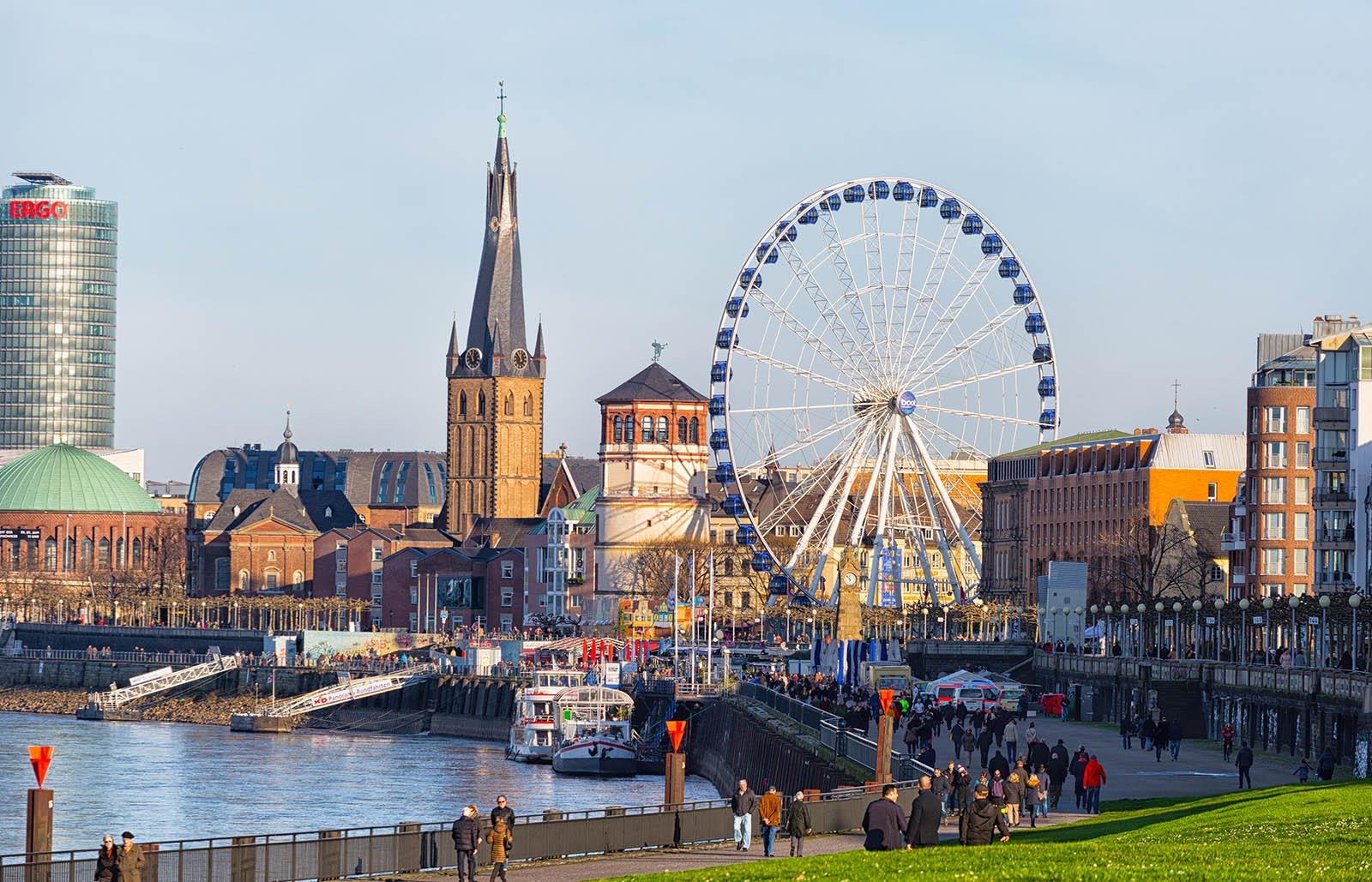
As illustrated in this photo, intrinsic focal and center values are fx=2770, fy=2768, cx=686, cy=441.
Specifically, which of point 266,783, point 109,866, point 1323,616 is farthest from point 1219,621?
point 109,866

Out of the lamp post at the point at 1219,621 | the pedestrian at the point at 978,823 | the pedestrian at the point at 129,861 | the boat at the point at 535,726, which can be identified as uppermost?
the lamp post at the point at 1219,621

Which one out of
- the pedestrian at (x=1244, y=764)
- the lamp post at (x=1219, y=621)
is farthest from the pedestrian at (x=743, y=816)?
the lamp post at (x=1219, y=621)

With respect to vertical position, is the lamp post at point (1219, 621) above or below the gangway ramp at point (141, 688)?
above

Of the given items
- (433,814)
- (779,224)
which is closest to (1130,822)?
(433,814)

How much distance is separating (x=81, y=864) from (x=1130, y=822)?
772 inches

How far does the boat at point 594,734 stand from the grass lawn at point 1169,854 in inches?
2529

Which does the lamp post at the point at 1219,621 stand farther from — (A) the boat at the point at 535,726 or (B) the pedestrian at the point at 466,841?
(B) the pedestrian at the point at 466,841

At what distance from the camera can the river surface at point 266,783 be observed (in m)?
90.8

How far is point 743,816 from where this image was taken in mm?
51156

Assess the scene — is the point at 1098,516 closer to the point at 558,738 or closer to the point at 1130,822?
the point at 558,738

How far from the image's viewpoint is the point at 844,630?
136625 mm

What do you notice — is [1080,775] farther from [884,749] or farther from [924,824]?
[924,824]

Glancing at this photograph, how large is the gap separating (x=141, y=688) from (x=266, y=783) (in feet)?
236

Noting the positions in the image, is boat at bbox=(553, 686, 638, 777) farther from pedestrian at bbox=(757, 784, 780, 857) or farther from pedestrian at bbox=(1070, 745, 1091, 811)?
pedestrian at bbox=(757, 784, 780, 857)
